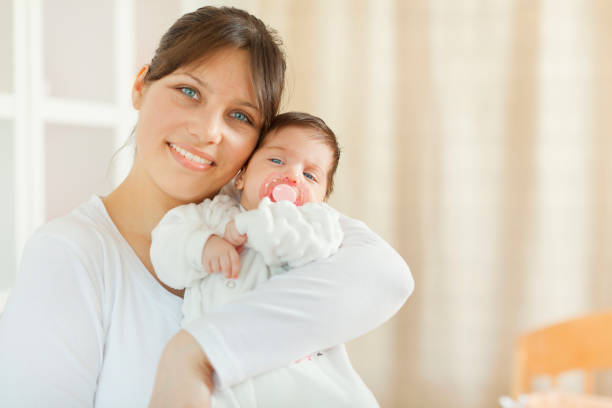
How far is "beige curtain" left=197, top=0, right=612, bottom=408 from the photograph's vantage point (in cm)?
260

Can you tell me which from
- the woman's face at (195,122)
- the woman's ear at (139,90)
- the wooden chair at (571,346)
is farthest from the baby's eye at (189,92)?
the wooden chair at (571,346)

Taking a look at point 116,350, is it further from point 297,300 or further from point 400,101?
point 400,101

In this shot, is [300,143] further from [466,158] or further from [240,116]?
[466,158]

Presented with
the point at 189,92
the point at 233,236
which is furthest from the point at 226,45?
the point at 233,236

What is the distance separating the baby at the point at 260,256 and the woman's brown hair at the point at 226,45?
17 centimetres

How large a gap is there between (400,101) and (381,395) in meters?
1.37

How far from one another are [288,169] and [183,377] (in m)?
0.46

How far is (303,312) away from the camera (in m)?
0.90

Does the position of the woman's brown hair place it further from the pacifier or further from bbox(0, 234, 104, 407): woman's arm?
bbox(0, 234, 104, 407): woman's arm

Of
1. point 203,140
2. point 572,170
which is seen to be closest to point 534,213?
point 572,170

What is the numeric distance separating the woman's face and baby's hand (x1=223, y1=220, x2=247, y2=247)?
0.16 m

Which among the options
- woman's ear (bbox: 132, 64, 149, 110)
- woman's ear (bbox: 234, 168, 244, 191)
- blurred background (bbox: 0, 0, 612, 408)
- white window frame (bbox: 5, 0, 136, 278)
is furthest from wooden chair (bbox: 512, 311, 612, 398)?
white window frame (bbox: 5, 0, 136, 278)

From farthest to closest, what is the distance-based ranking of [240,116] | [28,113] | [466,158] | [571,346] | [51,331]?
[466,158]
[571,346]
[28,113]
[240,116]
[51,331]

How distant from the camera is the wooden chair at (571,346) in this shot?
1.90 meters
